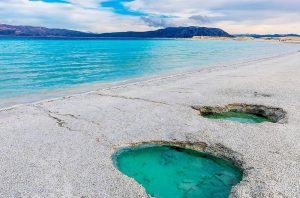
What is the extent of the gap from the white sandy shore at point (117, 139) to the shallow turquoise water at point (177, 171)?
0.34 m

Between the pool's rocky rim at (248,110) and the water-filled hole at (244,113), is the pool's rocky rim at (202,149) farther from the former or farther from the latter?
the pool's rocky rim at (248,110)

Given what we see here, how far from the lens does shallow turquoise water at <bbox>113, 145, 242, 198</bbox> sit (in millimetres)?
6273

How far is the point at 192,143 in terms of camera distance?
840 centimetres

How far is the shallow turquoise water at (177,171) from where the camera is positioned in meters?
6.27

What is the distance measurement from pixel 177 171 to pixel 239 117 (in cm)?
510

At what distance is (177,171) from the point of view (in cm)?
714

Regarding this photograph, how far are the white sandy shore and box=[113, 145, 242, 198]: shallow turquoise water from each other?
0.34 metres

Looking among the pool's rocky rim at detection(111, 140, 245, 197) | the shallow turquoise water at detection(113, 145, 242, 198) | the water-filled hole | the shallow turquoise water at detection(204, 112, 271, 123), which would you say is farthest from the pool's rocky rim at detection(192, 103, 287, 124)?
the shallow turquoise water at detection(113, 145, 242, 198)

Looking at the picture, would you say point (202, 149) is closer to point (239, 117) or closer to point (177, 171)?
point (177, 171)

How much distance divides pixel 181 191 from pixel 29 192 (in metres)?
3.00

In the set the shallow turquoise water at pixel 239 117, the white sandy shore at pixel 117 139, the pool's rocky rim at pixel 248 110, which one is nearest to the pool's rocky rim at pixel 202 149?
the white sandy shore at pixel 117 139

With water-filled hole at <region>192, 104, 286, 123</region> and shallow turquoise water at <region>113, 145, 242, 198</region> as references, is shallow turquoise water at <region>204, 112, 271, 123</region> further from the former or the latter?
shallow turquoise water at <region>113, 145, 242, 198</region>

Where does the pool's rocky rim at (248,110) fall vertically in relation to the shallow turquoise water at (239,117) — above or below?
above

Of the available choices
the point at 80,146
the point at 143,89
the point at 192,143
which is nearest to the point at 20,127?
the point at 80,146
